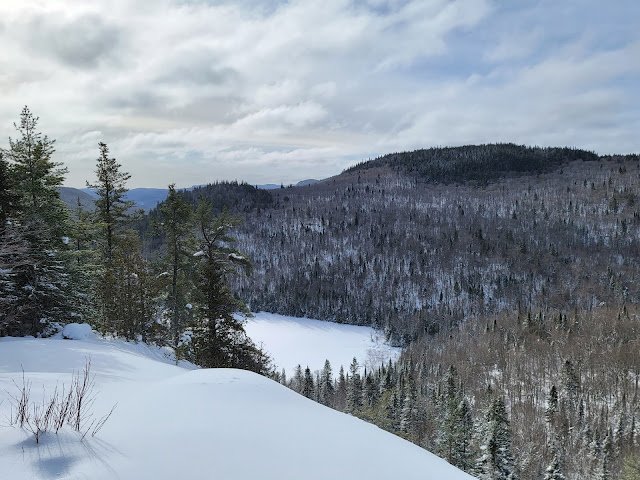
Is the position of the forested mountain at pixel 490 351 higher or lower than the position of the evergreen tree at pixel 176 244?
lower

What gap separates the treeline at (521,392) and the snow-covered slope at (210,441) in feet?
113

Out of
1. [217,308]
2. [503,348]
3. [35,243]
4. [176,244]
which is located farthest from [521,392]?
[35,243]

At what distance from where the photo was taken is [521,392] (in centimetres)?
9525

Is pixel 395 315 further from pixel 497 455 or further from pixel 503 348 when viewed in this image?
pixel 497 455

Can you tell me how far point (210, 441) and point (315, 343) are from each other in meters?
147

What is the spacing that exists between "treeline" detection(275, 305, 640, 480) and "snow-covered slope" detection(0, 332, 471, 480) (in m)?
34.4

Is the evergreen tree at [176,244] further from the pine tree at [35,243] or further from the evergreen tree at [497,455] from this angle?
the evergreen tree at [497,455]

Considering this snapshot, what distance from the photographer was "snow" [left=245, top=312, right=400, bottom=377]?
130375 mm

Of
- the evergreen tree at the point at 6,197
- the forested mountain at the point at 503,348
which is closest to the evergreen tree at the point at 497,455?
the forested mountain at the point at 503,348

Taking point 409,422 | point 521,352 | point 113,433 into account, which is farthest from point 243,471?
point 521,352

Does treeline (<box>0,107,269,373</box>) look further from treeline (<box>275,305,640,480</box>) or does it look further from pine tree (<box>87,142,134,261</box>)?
treeline (<box>275,305,640,480</box>)

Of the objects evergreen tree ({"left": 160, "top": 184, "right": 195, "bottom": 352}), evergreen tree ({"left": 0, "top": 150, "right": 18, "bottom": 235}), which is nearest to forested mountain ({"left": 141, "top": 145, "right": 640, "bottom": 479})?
evergreen tree ({"left": 160, "top": 184, "right": 195, "bottom": 352})

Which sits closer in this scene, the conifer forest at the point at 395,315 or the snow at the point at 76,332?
the snow at the point at 76,332

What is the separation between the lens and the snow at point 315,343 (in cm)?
13038
